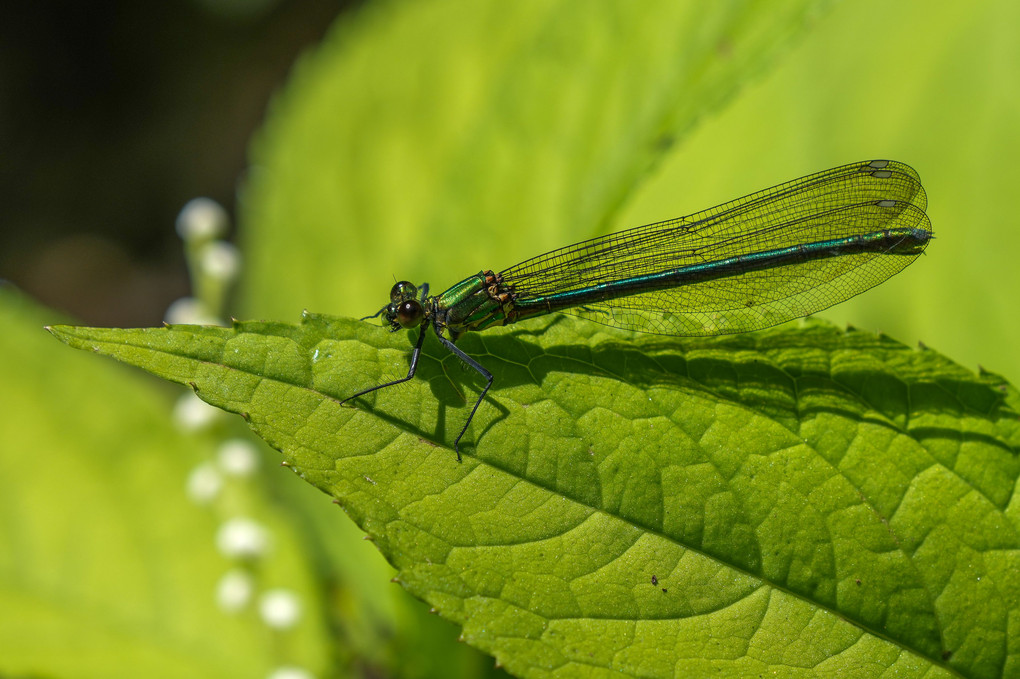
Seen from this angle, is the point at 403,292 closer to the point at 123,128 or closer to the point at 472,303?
the point at 472,303

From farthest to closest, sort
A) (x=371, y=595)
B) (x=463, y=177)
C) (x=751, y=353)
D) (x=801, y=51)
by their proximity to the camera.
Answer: (x=801, y=51) < (x=371, y=595) < (x=463, y=177) < (x=751, y=353)

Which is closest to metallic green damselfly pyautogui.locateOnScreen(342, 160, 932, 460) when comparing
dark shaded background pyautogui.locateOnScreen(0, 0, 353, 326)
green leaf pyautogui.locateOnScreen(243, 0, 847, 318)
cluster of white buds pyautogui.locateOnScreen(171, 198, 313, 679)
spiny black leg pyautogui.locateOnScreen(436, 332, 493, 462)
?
green leaf pyautogui.locateOnScreen(243, 0, 847, 318)

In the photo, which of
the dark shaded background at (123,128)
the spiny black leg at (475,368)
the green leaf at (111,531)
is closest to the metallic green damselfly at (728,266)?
the spiny black leg at (475,368)

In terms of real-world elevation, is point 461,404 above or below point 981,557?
above

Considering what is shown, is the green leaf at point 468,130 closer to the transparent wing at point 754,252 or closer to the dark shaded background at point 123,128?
the transparent wing at point 754,252

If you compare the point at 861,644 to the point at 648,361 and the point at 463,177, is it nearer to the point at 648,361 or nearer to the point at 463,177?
the point at 648,361

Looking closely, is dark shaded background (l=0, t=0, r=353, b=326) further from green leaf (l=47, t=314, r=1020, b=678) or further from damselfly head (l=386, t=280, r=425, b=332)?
green leaf (l=47, t=314, r=1020, b=678)

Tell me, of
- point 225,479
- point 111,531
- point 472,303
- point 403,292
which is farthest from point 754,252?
point 111,531

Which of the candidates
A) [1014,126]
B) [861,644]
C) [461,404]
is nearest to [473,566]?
[461,404]
